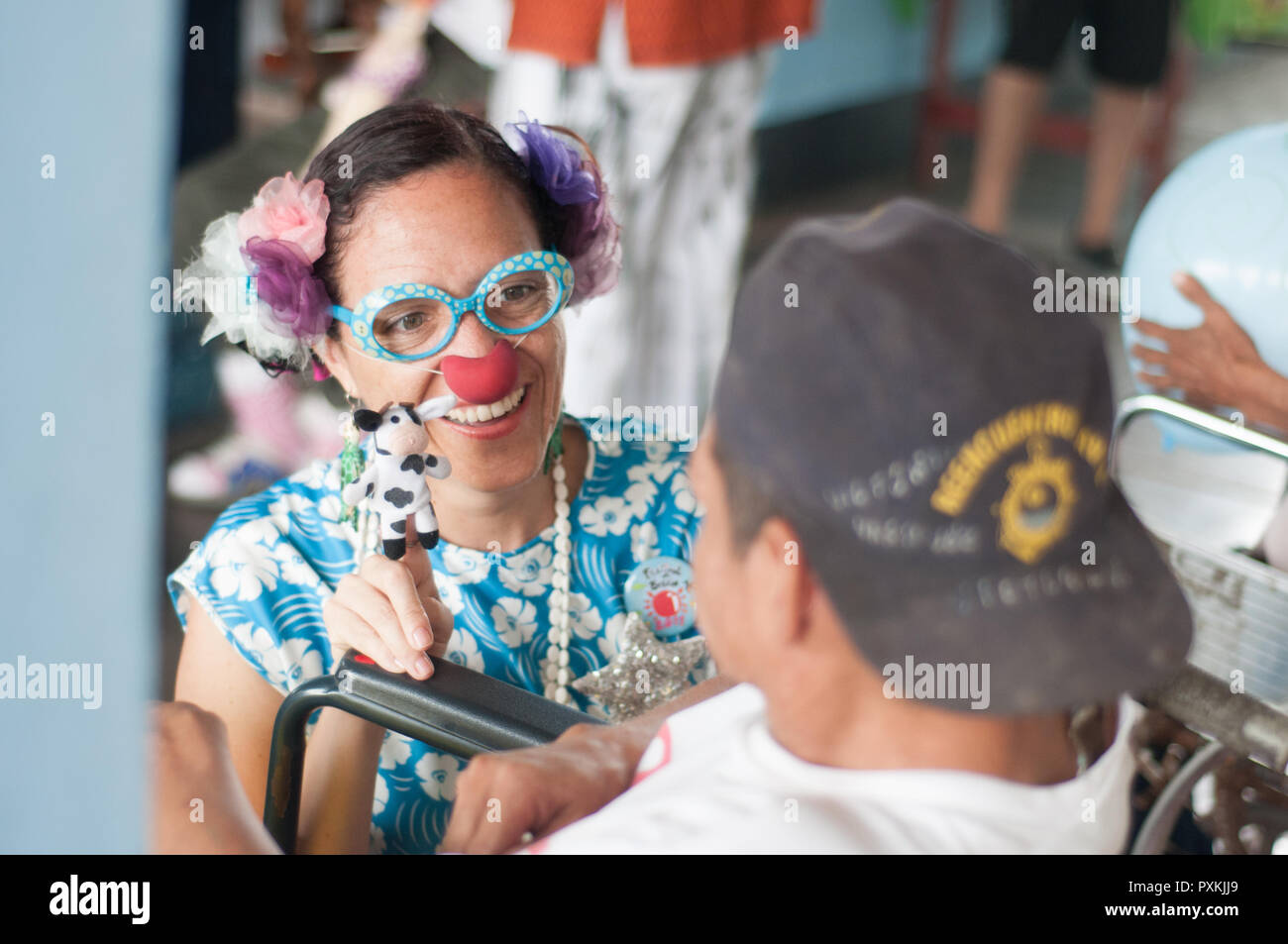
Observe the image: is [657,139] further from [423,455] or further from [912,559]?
[912,559]

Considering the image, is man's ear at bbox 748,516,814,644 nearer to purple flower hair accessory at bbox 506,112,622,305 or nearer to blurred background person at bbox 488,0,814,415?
purple flower hair accessory at bbox 506,112,622,305

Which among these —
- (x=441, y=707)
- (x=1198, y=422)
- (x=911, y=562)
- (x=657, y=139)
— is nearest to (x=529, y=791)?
(x=441, y=707)

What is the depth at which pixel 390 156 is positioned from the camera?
1.30 m

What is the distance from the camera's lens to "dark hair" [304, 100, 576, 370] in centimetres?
130

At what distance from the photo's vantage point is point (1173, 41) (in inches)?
201

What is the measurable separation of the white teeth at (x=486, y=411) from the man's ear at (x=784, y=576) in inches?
25.7

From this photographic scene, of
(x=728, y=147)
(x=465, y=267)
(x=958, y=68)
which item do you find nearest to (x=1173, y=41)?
(x=958, y=68)

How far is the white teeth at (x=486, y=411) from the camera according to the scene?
4.36ft

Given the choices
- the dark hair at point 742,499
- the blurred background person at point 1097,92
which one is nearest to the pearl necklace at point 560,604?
the dark hair at point 742,499

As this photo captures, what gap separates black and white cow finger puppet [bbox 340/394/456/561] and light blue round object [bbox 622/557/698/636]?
0.41m

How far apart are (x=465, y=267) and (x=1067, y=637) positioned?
2.57ft

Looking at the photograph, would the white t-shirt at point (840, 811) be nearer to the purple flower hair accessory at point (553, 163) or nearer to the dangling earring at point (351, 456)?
the dangling earring at point (351, 456)
